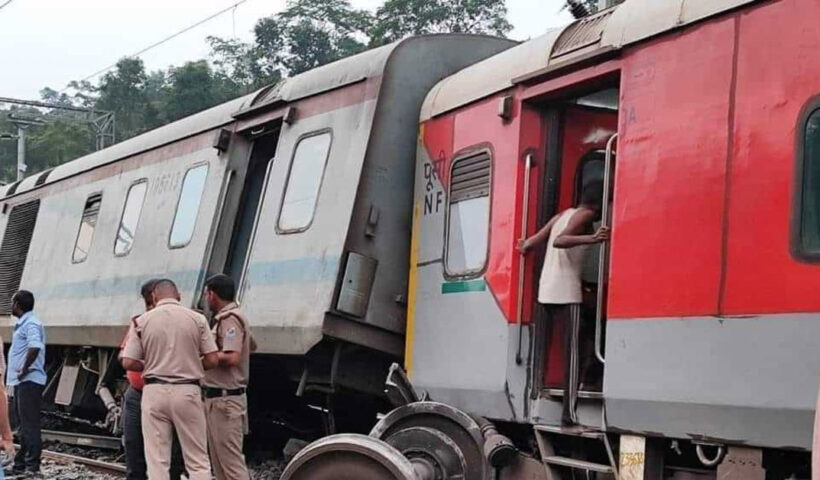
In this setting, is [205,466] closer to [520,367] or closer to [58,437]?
[520,367]

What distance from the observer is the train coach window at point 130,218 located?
1153cm

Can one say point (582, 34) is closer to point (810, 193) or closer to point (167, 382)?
point (810, 193)

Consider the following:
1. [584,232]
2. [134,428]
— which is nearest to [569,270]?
[584,232]

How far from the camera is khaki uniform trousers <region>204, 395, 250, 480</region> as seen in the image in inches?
309

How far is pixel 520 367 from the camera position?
21.1ft

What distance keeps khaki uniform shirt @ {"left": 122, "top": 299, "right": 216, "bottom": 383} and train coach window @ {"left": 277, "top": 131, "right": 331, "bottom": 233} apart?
3.71ft

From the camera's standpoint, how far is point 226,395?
25.9 ft

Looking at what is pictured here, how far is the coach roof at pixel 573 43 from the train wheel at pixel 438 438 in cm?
202

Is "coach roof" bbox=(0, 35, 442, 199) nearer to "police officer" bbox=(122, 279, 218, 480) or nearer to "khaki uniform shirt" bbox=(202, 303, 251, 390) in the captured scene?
"khaki uniform shirt" bbox=(202, 303, 251, 390)

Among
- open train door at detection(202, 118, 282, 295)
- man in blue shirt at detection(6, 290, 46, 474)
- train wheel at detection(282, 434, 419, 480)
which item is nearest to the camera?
train wheel at detection(282, 434, 419, 480)

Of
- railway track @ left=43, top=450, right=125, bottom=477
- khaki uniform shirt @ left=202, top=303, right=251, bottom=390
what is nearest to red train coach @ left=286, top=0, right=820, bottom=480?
khaki uniform shirt @ left=202, top=303, right=251, bottom=390

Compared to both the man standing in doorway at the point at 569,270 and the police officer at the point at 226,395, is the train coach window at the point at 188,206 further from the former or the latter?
the man standing in doorway at the point at 569,270

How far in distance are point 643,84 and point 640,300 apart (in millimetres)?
1090

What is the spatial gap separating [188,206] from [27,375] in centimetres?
224
